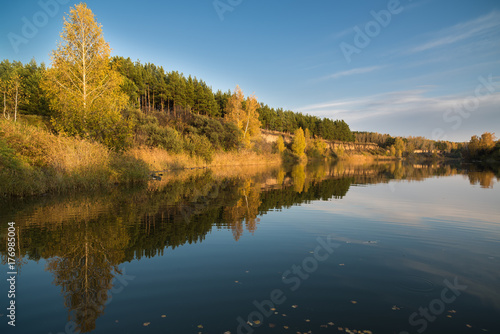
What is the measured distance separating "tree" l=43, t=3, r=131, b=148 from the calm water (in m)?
9.49

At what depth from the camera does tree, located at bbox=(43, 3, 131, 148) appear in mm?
21562

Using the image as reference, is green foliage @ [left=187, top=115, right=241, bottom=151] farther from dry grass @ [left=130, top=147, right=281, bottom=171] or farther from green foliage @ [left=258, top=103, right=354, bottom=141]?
green foliage @ [left=258, top=103, right=354, bottom=141]

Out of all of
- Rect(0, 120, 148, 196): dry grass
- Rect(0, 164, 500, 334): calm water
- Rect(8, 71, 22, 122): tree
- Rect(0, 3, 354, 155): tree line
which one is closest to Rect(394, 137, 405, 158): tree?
Rect(0, 3, 354, 155): tree line

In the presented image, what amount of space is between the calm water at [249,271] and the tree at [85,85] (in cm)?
949

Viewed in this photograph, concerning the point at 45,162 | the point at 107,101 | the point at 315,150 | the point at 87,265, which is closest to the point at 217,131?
the point at 107,101

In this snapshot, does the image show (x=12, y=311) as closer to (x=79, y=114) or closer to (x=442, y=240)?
(x=442, y=240)

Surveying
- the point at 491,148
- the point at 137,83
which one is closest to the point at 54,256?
the point at 137,83

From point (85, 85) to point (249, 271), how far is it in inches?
899

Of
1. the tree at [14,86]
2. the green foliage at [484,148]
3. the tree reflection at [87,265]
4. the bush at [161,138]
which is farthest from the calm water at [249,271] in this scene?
the green foliage at [484,148]

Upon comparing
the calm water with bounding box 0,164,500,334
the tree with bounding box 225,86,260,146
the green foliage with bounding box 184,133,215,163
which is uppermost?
the tree with bounding box 225,86,260,146

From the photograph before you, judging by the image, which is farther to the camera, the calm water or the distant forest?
the distant forest

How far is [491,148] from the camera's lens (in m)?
95.7

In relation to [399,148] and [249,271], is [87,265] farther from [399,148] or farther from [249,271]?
[399,148]

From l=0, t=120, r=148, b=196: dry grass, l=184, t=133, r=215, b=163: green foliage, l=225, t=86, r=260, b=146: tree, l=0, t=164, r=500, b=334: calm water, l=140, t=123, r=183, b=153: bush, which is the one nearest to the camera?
l=0, t=164, r=500, b=334: calm water
